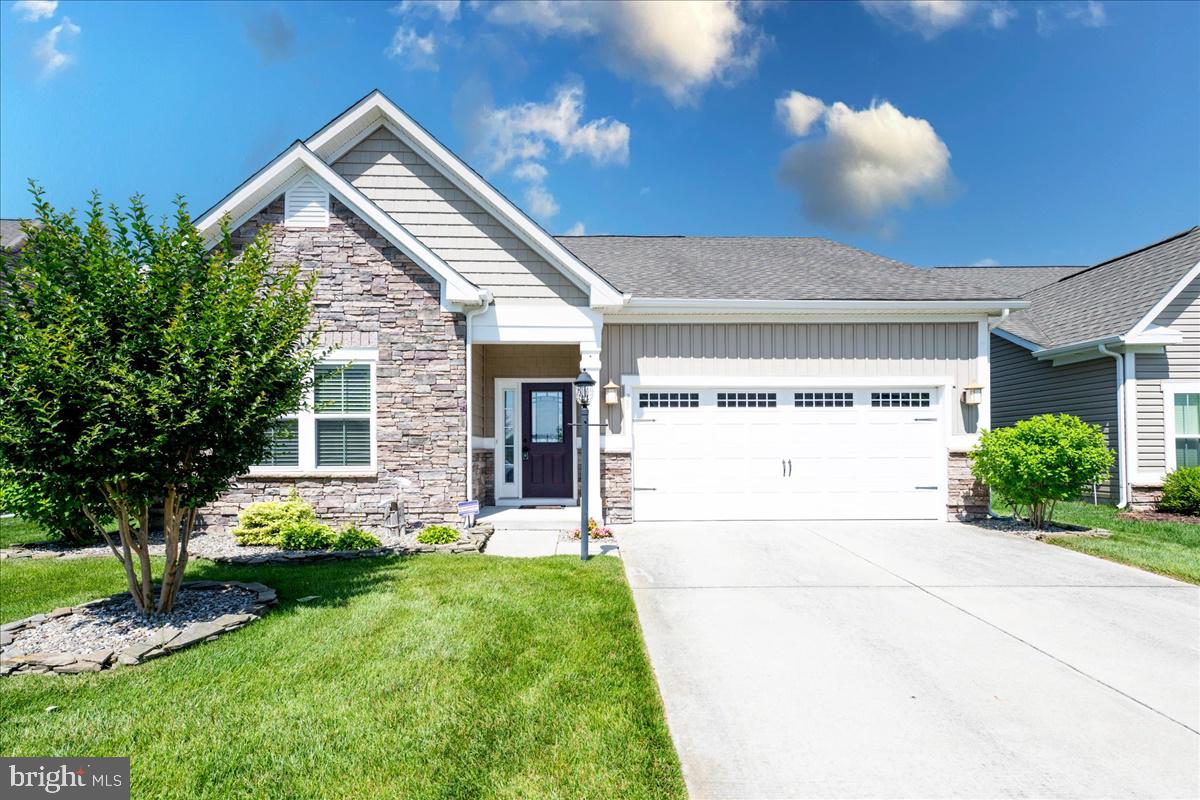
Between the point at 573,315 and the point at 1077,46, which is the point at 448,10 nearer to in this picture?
the point at 573,315

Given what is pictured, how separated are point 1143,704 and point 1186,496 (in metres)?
10.4

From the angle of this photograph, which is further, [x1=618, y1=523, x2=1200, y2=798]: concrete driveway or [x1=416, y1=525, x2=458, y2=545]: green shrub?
[x1=416, y1=525, x2=458, y2=545]: green shrub

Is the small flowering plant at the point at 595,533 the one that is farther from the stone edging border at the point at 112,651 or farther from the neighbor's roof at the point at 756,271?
the stone edging border at the point at 112,651

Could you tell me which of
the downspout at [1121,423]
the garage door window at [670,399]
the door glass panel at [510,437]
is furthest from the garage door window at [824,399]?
the downspout at [1121,423]

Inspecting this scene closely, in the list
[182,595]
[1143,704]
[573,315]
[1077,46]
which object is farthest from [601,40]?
[1143,704]

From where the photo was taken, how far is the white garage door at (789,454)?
10.3 m

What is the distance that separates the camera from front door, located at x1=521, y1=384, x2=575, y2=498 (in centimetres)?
1175

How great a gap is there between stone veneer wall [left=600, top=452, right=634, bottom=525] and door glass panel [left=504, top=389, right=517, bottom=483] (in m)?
2.32

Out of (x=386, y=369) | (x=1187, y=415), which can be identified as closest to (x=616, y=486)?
(x=386, y=369)

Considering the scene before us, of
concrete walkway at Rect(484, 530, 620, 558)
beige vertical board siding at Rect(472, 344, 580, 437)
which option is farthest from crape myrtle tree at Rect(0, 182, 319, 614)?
beige vertical board siding at Rect(472, 344, 580, 437)

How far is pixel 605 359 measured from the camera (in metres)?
10.2

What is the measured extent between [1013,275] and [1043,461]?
13.6 meters

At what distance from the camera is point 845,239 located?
45.1ft

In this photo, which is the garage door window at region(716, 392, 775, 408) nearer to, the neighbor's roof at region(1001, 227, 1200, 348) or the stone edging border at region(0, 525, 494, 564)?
the stone edging border at region(0, 525, 494, 564)
